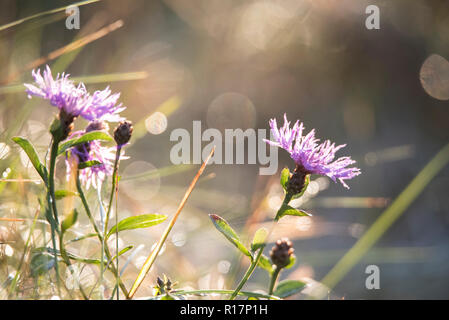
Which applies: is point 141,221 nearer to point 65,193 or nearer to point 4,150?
point 65,193

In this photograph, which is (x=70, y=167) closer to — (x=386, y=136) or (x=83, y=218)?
Answer: (x=83, y=218)

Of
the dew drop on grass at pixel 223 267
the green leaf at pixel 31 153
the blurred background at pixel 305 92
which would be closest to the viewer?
the green leaf at pixel 31 153

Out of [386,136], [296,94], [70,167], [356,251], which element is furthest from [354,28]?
[70,167]
